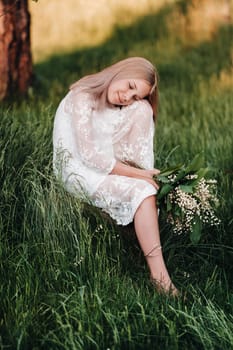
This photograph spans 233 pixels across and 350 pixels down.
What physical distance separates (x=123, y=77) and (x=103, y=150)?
363mm

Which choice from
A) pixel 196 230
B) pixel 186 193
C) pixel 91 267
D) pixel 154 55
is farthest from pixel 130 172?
pixel 154 55

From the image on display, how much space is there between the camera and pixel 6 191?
375 centimetres

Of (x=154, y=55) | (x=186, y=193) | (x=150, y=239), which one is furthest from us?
(x=154, y=55)

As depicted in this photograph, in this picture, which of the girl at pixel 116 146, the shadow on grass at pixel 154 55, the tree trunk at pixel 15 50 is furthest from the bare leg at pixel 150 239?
the shadow on grass at pixel 154 55

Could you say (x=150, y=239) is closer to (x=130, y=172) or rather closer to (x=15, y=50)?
(x=130, y=172)

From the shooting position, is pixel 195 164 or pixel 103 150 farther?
pixel 103 150

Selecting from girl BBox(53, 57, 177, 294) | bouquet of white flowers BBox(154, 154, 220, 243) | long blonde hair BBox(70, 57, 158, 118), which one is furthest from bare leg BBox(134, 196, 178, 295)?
long blonde hair BBox(70, 57, 158, 118)

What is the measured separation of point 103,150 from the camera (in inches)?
151

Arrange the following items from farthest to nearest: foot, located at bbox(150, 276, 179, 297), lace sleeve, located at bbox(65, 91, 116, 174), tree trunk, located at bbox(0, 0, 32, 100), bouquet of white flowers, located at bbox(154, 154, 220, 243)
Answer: tree trunk, located at bbox(0, 0, 32, 100), lace sleeve, located at bbox(65, 91, 116, 174), bouquet of white flowers, located at bbox(154, 154, 220, 243), foot, located at bbox(150, 276, 179, 297)

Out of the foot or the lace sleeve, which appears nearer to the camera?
the foot

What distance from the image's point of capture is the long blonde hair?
3846mm

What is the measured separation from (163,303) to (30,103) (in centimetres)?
282

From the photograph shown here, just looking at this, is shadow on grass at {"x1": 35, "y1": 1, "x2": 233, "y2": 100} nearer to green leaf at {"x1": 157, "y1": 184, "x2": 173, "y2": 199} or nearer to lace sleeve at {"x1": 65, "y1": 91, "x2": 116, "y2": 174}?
lace sleeve at {"x1": 65, "y1": 91, "x2": 116, "y2": 174}

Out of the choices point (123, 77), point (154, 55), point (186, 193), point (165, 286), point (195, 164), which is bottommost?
point (165, 286)
